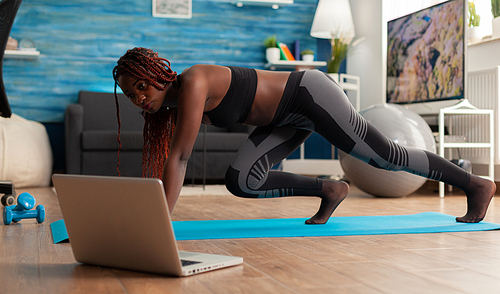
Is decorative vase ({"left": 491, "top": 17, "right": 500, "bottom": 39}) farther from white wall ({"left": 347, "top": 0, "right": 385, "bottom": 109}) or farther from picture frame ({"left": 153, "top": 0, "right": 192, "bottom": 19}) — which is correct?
picture frame ({"left": 153, "top": 0, "right": 192, "bottom": 19})

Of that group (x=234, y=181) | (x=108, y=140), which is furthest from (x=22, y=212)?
(x=108, y=140)

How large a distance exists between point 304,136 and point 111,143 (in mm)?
2440

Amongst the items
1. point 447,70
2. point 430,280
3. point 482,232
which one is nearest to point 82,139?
point 447,70

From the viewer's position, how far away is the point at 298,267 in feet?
4.07

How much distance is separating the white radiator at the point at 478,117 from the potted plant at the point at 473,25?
297mm

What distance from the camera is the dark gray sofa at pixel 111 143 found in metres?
4.01

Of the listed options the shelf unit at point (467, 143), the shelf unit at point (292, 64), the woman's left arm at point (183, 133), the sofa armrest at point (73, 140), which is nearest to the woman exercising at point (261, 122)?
the woman's left arm at point (183, 133)

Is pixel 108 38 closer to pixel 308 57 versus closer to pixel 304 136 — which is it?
pixel 308 57

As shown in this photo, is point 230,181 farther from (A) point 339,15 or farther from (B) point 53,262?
(A) point 339,15

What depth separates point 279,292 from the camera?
1.01 m

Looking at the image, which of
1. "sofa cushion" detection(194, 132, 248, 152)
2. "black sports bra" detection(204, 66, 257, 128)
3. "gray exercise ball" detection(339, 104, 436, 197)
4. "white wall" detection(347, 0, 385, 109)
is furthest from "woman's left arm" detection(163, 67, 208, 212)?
"white wall" detection(347, 0, 385, 109)

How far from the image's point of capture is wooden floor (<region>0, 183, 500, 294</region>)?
3.45 feet

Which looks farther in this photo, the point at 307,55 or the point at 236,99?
the point at 307,55

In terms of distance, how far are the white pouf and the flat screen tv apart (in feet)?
9.62
